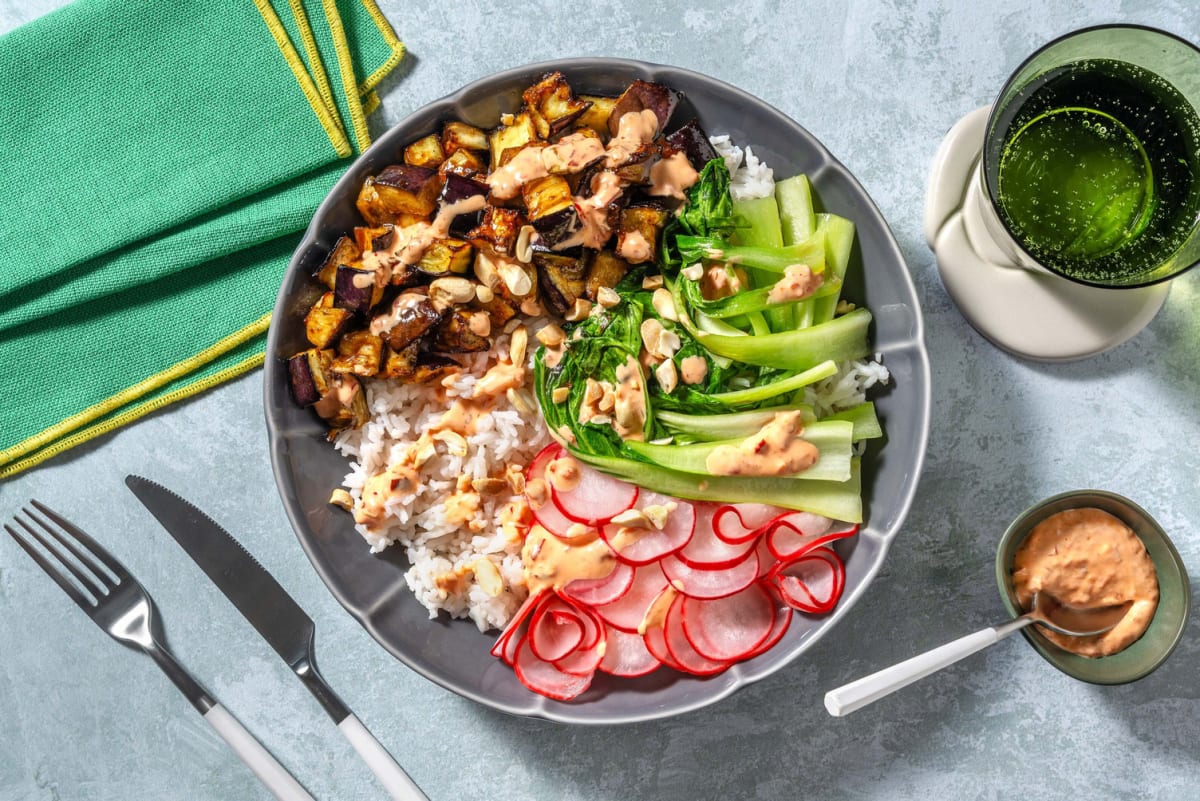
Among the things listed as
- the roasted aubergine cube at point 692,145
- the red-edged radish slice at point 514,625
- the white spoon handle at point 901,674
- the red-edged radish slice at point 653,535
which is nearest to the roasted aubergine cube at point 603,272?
the roasted aubergine cube at point 692,145

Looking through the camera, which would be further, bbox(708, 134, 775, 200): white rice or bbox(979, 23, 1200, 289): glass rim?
bbox(708, 134, 775, 200): white rice

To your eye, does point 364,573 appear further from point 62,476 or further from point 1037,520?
point 1037,520

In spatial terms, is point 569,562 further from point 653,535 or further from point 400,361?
point 400,361

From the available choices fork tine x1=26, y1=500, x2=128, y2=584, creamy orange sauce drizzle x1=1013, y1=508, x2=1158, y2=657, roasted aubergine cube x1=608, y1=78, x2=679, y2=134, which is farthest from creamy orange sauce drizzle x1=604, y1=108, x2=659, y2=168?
fork tine x1=26, y1=500, x2=128, y2=584

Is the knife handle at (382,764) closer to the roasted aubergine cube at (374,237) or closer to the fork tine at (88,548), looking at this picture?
the fork tine at (88,548)

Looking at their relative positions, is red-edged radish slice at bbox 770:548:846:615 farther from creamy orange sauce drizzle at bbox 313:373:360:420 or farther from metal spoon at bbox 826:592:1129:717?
creamy orange sauce drizzle at bbox 313:373:360:420

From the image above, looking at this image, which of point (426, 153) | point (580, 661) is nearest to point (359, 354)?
point (426, 153)

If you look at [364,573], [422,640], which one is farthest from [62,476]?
[422,640]
